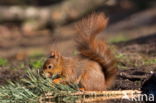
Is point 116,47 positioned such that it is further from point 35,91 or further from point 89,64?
point 35,91

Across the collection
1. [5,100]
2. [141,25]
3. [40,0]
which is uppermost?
[40,0]

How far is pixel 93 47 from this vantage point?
4.67 metres

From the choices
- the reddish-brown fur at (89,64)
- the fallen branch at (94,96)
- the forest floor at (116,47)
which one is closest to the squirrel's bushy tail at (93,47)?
the reddish-brown fur at (89,64)

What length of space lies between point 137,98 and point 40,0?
39.2 ft

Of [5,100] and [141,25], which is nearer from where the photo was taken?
[5,100]

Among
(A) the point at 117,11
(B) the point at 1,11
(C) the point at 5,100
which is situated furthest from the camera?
(A) the point at 117,11

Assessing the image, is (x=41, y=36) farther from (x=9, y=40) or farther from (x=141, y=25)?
(x=141, y=25)

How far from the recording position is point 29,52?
35.2 feet

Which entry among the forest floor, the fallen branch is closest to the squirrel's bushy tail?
the forest floor

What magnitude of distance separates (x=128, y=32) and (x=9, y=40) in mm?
3262

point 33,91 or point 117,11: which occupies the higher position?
point 117,11

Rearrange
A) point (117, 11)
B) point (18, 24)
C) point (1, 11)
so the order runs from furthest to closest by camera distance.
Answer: point (117, 11), point (18, 24), point (1, 11)

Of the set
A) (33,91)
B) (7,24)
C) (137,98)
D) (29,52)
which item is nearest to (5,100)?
(33,91)

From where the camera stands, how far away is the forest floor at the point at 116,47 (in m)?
5.53
